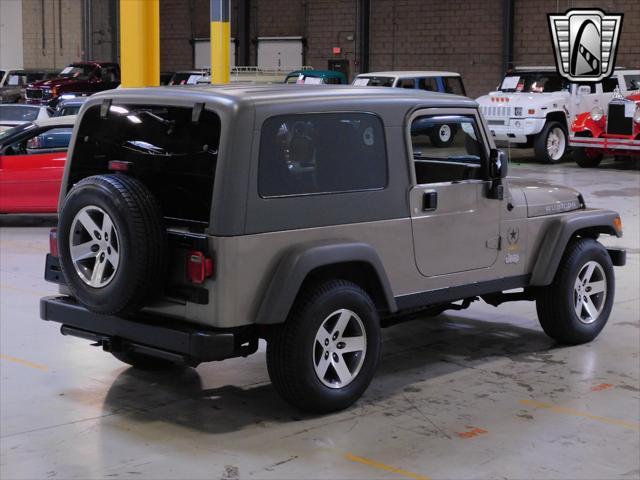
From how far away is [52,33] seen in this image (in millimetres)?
38875

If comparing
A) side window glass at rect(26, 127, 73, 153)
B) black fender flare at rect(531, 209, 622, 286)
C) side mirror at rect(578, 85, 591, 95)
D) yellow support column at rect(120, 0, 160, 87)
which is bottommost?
black fender flare at rect(531, 209, 622, 286)

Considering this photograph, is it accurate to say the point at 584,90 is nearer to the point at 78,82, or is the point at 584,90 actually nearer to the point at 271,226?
the point at 78,82

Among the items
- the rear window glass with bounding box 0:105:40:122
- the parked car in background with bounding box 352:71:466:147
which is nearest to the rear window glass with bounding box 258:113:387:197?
the rear window glass with bounding box 0:105:40:122

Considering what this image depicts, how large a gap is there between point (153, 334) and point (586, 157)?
1754 centimetres

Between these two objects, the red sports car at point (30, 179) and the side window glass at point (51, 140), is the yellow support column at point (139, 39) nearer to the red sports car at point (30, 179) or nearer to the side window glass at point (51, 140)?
the side window glass at point (51, 140)

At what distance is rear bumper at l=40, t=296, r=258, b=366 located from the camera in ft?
18.1

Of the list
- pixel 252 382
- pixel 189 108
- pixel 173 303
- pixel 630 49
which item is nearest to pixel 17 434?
pixel 173 303

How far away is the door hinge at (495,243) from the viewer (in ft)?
22.8

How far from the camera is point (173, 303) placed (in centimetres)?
570

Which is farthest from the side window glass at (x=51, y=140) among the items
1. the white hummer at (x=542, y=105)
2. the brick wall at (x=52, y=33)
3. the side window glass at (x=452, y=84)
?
the brick wall at (x=52, y=33)

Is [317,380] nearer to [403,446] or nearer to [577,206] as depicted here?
[403,446]

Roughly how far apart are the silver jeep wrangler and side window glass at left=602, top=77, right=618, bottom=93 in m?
17.1

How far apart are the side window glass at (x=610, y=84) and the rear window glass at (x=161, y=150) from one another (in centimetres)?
1846

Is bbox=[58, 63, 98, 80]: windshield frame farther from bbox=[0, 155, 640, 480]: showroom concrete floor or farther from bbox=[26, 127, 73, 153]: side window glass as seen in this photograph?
bbox=[0, 155, 640, 480]: showroom concrete floor
